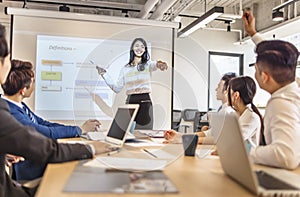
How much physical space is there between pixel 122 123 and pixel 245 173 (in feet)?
3.55

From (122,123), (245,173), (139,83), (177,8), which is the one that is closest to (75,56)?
(139,83)

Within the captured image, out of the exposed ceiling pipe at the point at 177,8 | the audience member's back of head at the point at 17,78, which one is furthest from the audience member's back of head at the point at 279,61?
the exposed ceiling pipe at the point at 177,8

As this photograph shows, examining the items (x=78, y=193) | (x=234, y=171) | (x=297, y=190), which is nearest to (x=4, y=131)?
(x=78, y=193)

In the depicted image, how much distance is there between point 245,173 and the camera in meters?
0.92

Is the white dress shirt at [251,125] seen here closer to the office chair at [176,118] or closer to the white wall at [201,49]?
the office chair at [176,118]

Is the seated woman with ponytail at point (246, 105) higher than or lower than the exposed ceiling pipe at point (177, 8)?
lower

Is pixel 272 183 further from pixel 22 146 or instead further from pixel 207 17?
pixel 207 17

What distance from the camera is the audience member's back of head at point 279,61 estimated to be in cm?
130

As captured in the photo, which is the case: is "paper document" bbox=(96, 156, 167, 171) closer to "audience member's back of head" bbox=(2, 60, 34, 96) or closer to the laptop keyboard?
the laptop keyboard

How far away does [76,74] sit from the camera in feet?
14.6

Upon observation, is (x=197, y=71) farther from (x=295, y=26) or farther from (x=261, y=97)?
(x=295, y=26)

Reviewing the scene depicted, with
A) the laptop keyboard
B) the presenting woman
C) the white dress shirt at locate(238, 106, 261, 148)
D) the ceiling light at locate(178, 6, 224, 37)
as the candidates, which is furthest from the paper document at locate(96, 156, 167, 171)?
the ceiling light at locate(178, 6, 224, 37)

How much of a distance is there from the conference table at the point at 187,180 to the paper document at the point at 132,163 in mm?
48

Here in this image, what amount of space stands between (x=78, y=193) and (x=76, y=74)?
373cm
